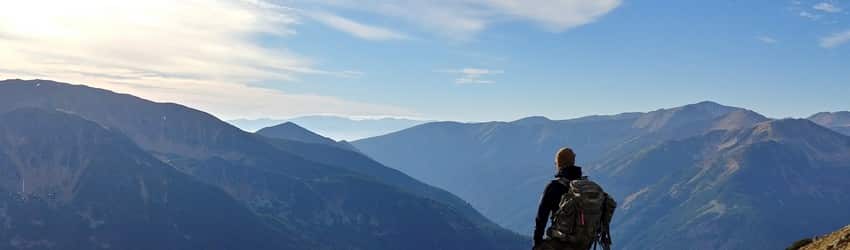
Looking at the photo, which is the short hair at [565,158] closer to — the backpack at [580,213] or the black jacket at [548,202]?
the black jacket at [548,202]

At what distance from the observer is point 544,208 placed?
15125 millimetres

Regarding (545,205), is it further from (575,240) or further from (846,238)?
(846,238)

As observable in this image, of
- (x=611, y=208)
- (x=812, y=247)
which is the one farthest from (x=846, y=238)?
(x=611, y=208)

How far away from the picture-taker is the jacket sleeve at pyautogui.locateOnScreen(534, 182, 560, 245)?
15039 millimetres

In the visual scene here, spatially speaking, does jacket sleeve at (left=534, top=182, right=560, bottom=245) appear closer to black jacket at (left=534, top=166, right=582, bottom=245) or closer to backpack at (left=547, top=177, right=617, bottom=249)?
black jacket at (left=534, top=166, right=582, bottom=245)

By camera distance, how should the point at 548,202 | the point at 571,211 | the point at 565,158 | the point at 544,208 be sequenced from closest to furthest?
1. the point at 571,211
2. the point at 544,208
3. the point at 548,202
4. the point at 565,158

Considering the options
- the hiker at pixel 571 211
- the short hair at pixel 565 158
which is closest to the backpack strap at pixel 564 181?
the hiker at pixel 571 211

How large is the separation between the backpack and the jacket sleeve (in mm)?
177

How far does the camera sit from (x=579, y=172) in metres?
15.4

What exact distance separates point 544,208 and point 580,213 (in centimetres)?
78

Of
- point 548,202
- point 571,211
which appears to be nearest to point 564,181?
point 548,202

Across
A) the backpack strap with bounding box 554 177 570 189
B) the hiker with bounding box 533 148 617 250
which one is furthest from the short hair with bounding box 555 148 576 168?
the backpack strap with bounding box 554 177 570 189

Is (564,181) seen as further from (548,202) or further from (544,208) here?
(544,208)

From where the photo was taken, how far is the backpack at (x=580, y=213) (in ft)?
49.0
